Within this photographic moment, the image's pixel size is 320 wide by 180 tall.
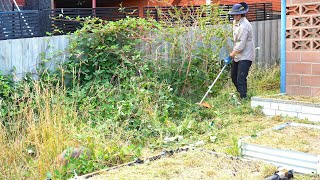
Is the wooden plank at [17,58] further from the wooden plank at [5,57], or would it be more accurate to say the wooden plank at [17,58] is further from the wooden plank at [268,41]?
the wooden plank at [268,41]

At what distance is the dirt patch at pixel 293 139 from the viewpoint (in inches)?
223

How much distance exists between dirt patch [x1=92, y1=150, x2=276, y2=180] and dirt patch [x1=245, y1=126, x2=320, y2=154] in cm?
68

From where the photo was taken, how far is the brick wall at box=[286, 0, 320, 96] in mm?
8305

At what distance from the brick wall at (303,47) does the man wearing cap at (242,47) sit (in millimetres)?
754

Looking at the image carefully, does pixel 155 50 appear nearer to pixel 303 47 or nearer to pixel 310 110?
pixel 303 47

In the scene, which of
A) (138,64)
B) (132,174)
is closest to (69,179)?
(132,174)

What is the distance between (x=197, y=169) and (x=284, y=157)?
0.98m

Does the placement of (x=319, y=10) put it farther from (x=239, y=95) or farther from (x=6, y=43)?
(x=6, y=43)

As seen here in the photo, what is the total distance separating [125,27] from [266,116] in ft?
10.3

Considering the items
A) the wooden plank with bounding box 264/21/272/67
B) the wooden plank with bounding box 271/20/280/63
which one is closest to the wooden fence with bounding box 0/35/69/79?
the wooden plank with bounding box 264/21/272/67

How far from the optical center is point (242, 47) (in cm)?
912

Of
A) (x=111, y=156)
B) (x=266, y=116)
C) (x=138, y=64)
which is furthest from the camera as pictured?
(x=138, y=64)

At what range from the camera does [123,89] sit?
8539 millimetres

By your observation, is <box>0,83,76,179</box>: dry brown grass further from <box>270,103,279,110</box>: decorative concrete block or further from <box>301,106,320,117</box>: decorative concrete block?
<box>301,106,320,117</box>: decorative concrete block
